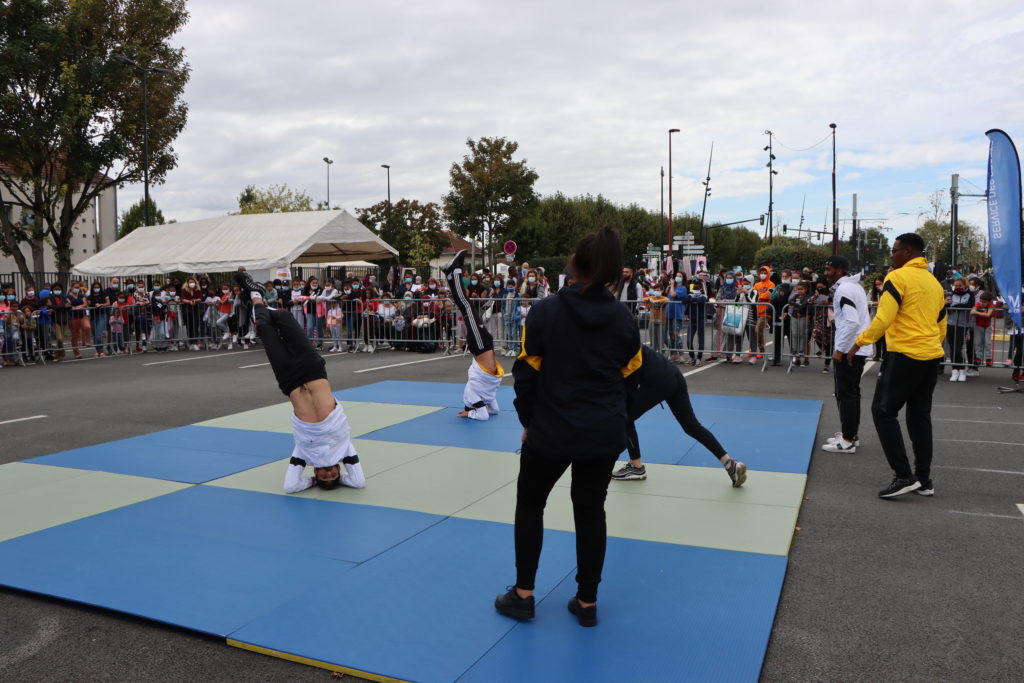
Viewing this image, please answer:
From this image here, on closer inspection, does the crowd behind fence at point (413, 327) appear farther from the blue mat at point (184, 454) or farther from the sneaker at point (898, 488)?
the sneaker at point (898, 488)

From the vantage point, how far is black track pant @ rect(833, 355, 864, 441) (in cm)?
672

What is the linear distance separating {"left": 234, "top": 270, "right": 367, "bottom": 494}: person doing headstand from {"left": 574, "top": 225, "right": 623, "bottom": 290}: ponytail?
292 centimetres

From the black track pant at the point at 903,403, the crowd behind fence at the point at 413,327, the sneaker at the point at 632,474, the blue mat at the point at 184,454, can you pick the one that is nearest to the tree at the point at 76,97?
the crowd behind fence at the point at 413,327

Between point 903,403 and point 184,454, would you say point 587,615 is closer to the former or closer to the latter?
point 903,403

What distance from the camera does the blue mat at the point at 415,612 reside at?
330 centimetres

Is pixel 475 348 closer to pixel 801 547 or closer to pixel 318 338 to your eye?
pixel 801 547

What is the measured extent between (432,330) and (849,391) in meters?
11.2

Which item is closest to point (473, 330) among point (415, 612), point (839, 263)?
point (839, 263)

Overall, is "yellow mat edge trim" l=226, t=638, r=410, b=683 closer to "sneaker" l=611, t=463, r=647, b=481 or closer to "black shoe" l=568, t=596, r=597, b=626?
"black shoe" l=568, t=596, r=597, b=626

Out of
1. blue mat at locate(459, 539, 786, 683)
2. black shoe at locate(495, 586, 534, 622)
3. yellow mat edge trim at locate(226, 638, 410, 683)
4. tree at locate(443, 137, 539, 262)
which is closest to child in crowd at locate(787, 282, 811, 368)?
blue mat at locate(459, 539, 786, 683)

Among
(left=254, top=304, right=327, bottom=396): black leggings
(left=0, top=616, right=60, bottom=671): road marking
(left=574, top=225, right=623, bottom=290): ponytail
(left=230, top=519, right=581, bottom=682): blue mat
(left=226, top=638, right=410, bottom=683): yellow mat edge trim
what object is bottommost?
(left=0, top=616, right=60, bottom=671): road marking

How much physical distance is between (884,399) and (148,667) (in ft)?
16.4

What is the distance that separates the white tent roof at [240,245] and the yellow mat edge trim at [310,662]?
16.3 m

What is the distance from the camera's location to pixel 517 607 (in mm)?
3643
